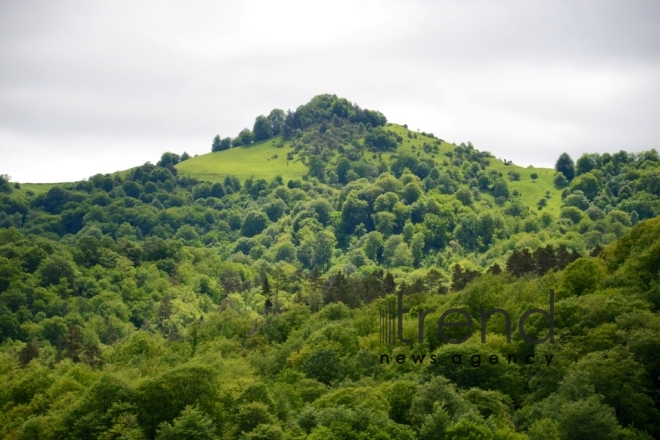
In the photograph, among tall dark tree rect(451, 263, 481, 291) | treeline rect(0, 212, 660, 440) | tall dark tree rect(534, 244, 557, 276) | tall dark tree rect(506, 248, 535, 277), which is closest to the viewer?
treeline rect(0, 212, 660, 440)

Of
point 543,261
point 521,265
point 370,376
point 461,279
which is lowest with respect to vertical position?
point 370,376

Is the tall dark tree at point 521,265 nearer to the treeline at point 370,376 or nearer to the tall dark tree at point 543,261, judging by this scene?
the tall dark tree at point 543,261

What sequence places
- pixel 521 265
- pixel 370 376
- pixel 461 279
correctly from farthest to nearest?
pixel 461 279, pixel 521 265, pixel 370 376

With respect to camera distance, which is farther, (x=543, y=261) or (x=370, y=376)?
(x=543, y=261)

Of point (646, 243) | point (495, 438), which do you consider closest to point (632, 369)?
point (495, 438)

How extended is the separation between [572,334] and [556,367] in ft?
17.7

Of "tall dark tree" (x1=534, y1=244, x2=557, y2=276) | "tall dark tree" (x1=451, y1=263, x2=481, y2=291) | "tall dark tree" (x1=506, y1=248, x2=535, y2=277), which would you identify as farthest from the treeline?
"tall dark tree" (x1=506, y1=248, x2=535, y2=277)

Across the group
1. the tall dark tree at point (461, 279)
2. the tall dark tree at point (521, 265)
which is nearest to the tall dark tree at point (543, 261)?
the tall dark tree at point (521, 265)

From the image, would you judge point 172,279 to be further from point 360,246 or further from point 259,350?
point 259,350

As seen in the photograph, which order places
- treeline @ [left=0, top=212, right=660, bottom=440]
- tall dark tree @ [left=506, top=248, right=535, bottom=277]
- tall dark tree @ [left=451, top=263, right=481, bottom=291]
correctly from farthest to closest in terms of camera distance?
tall dark tree @ [left=451, top=263, right=481, bottom=291]
tall dark tree @ [left=506, top=248, right=535, bottom=277]
treeline @ [left=0, top=212, right=660, bottom=440]

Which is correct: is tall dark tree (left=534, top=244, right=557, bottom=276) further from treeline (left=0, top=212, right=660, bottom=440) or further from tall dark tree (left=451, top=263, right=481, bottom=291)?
treeline (left=0, top=212, right=660, bottom=440)

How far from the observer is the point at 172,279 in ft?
537

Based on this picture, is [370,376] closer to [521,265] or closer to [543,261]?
[521,265]

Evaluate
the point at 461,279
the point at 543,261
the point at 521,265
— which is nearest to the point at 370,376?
the point at 521,265
